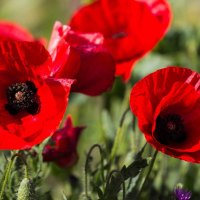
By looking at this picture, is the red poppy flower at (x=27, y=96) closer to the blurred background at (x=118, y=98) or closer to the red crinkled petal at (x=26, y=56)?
the red crinkled petal at (x=26, y=56)

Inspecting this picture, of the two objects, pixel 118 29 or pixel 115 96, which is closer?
pixel 118 29

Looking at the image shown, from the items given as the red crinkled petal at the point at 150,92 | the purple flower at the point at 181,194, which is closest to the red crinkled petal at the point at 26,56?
the red crinkled petal at the point at 150,92

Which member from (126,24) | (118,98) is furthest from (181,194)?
(118,98)

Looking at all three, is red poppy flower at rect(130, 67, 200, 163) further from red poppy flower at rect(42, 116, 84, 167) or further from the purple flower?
red poppy flower at rect(42, 116, 84, 167)

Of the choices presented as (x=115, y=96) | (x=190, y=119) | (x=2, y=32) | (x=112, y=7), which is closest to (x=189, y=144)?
(x=190, y=119)

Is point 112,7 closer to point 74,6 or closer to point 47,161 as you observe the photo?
point 47,161

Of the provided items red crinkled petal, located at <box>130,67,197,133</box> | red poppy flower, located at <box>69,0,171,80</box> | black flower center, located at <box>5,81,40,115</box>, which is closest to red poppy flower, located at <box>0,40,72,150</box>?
black flower center, located at <box>5,81,40,115</box>
